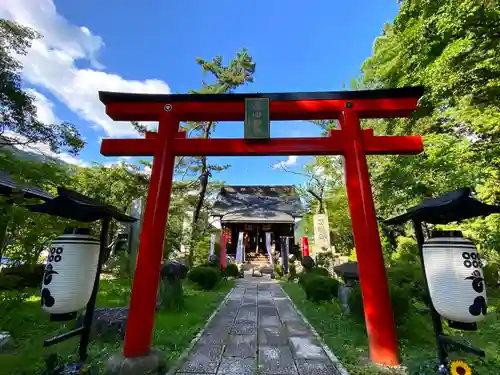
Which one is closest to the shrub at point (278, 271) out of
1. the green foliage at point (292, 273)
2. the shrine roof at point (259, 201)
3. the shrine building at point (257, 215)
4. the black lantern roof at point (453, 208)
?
the green foliage at point (292, 273)

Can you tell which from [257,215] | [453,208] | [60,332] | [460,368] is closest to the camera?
[460,368]

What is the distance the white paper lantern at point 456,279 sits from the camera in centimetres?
276

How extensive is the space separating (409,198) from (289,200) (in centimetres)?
1357

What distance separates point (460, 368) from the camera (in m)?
2.61

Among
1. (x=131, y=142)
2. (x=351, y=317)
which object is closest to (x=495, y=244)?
(x=351, y=317)

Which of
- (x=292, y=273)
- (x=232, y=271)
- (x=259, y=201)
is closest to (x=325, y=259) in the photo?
(x=292, y=273)

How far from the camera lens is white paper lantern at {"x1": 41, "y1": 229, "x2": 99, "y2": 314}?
306 cm

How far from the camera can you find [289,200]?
2328cm

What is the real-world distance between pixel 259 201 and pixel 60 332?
61.8ft

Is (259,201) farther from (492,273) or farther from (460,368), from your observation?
(460,368)

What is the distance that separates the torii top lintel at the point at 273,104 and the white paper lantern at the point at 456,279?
2.42m

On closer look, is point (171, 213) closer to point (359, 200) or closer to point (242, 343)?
point (242, 343)

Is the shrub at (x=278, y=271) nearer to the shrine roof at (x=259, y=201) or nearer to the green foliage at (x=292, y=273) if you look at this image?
the green foliage at (x=292, y=273)

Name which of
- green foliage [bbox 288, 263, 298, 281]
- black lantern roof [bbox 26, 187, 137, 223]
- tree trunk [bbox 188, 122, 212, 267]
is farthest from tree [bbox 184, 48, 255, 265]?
black lantern roof [bbox 26, 187, 137, 223]
